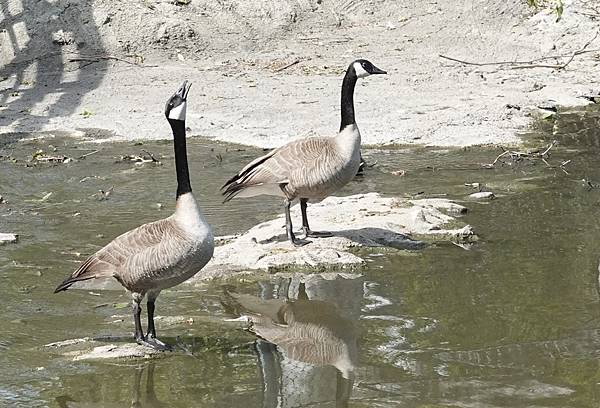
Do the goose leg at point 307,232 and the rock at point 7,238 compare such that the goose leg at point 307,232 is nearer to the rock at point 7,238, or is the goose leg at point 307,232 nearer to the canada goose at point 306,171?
the canada goose at point 306,171

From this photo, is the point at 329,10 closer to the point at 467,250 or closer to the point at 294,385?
the point at 467,250

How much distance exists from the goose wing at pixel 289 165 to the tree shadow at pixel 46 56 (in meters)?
7.01

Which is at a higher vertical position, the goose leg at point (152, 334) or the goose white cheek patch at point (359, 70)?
the goose white cheek patch at point (359, 70)

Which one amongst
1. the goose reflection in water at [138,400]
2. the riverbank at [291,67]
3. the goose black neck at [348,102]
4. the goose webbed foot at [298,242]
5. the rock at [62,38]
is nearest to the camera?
the goose reflection in water at [138,400]

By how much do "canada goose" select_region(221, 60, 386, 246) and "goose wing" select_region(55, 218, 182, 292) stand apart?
2.44 m

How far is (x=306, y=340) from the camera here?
6766mm

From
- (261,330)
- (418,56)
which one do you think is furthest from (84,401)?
(418,56)

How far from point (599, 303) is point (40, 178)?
7105 millimetres

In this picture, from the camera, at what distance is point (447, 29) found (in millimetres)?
19656

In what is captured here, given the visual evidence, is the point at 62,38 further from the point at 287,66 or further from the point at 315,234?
the point at 315,234

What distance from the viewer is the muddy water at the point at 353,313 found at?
18.9 ft

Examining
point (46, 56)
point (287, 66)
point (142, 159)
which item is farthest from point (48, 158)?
point (287, 66)

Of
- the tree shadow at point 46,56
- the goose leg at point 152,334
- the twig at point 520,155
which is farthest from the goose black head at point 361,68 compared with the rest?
the tree shadow at point 46,56

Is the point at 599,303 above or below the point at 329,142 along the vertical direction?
below
